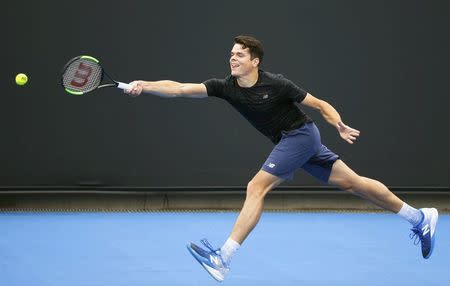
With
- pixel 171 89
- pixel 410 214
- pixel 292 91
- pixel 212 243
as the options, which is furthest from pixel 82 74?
pixel 410 214

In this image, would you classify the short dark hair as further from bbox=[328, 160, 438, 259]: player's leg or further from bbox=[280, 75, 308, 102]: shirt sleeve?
bbox=[328, 160, 438, 259]: player's leg

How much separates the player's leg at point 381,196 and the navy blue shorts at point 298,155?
0.27 ft

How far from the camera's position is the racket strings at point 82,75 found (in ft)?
18.8

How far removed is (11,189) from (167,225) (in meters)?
1.89

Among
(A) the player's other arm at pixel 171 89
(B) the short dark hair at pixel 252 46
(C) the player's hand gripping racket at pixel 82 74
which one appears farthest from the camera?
(C) the player's hand gripping racket at pixel 82 74

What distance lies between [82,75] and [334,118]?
1820 mm

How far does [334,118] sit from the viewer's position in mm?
5414

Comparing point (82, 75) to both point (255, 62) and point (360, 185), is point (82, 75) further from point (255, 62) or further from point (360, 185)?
point (360, 185)

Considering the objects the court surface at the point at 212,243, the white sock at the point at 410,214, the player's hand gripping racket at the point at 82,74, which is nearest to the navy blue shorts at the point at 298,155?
the white sock at the point at 410,214

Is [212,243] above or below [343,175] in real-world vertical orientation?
below

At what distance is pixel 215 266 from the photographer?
5113mm

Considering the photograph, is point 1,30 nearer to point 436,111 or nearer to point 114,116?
point 114,116

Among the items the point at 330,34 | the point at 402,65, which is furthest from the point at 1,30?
the point at 402,65

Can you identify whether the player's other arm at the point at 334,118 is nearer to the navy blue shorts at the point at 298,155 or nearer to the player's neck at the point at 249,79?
the navy blue shorts at the point at 298,155
